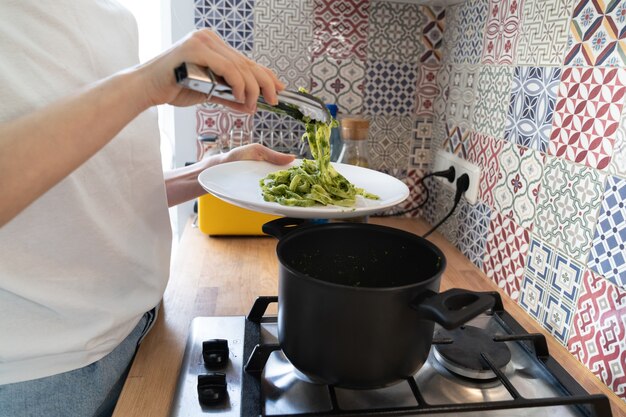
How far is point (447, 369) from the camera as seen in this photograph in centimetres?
62

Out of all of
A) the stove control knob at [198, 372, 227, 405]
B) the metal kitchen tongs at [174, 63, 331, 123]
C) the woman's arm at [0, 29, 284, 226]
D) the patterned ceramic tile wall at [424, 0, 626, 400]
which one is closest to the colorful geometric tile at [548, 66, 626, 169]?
the patterned ceramic tile wall at [424, 0, 626, 400]

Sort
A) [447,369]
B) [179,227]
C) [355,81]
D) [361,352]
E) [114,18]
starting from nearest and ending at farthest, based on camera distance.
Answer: [361,352] < [447,369] < [114,18] < [355,81] < [179,227]

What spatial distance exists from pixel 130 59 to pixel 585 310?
0.82 m

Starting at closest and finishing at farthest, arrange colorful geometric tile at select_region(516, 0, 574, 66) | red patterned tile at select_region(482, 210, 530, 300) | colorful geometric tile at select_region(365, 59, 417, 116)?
colorful geometric tile at select_region(516, 0, 574, 66), red patterned tile at select_region(482, 210, 530, 300), colorful geometric tile at select_region(365, 59, 417, 116)

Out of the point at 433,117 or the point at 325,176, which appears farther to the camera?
the point at 433,117

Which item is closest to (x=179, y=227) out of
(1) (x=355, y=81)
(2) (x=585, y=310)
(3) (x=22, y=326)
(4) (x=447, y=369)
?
(1) (x=355, y=81)

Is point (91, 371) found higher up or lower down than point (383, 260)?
lower down

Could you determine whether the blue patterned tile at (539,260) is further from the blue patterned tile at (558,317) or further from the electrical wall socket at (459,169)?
the electrical wall socket at (459,169)

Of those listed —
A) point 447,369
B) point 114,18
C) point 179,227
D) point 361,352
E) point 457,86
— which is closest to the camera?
point 361,352

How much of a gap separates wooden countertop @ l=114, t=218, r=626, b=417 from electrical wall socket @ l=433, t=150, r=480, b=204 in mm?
144

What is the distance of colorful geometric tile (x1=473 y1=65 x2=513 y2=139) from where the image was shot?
93cm

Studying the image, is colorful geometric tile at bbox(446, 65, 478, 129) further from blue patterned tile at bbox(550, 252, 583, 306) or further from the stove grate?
the stove grate

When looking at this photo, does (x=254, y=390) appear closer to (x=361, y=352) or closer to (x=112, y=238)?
(x=361, y=352)

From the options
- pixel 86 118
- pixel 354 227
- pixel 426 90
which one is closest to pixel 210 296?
pixel 354 227
